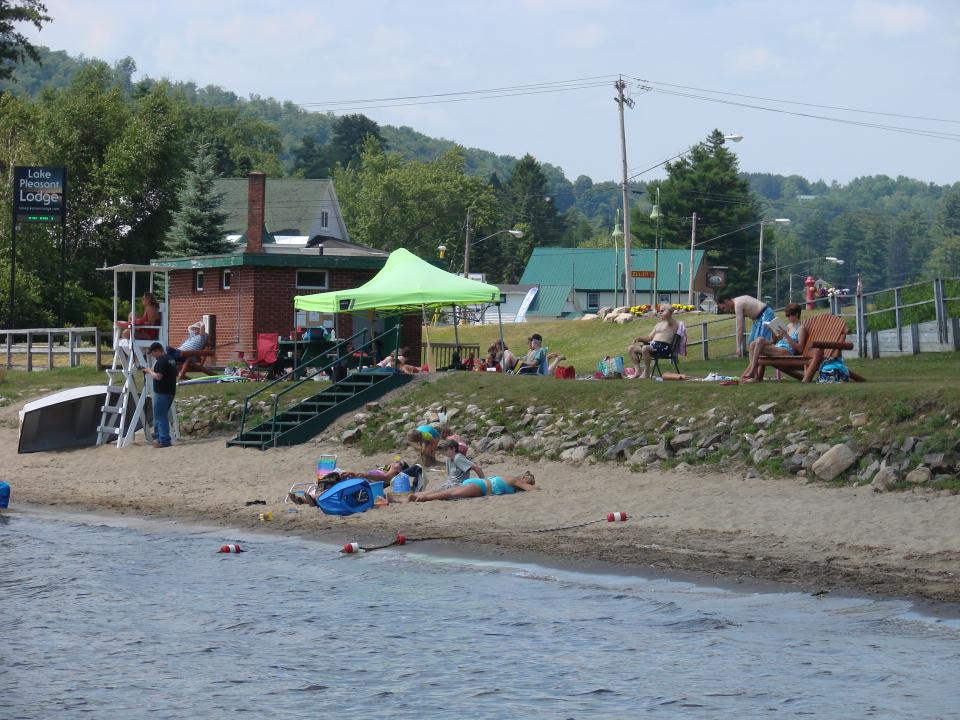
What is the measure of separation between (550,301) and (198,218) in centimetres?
4194

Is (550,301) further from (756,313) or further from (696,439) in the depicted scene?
(696,439)

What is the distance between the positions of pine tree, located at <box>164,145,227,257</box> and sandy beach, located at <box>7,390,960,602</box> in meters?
35.6

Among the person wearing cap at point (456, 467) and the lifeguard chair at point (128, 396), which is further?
the lifeguard chair at point (128, 396)

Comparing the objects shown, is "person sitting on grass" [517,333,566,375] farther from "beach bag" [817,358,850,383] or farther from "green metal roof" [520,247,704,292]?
"green metal roof" [520,247,704,292]

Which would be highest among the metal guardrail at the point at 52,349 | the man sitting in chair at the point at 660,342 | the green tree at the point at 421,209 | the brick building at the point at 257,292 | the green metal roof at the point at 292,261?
the green tree at the point at 421,209

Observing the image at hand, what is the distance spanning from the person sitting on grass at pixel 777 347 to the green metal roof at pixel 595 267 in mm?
75518

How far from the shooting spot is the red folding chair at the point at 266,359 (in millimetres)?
31291

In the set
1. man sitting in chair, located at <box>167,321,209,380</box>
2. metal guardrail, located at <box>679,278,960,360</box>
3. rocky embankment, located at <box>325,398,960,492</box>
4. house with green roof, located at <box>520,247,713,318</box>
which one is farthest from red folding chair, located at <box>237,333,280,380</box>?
house with green roof, located at <box>520,247,713,318</box>

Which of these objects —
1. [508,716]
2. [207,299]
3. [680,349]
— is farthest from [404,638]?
[207,299]

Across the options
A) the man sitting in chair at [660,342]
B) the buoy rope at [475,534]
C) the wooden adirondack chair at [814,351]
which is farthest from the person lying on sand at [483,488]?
the man sitting in chair at [660,342]

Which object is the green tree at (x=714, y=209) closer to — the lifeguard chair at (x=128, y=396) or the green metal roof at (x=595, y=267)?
the green metal roof at (x=595, y=267)

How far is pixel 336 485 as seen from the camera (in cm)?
1792

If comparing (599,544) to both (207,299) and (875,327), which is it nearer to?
(875,327)

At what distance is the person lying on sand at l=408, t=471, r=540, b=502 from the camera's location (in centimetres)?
1759
